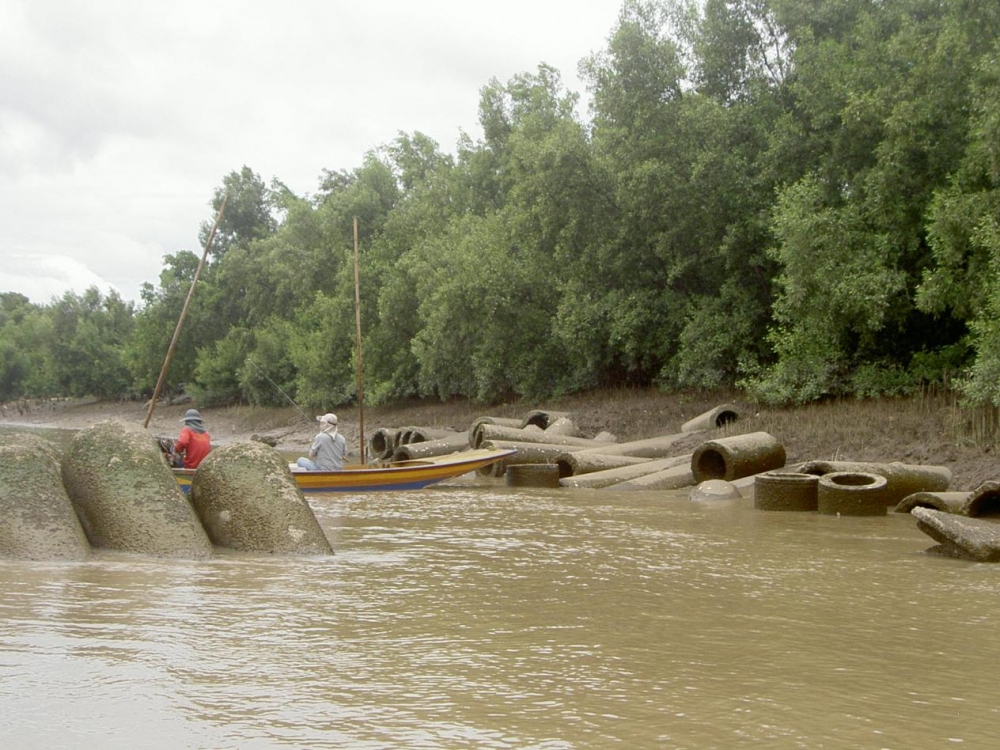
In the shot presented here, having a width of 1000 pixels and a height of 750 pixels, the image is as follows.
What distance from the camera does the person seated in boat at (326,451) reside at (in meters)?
17.0

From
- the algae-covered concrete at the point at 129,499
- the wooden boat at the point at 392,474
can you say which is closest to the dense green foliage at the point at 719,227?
the wooden boat at the point at 392,474

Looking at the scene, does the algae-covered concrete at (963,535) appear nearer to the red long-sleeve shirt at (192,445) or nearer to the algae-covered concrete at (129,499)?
the algae-covered concrete at (129,499)

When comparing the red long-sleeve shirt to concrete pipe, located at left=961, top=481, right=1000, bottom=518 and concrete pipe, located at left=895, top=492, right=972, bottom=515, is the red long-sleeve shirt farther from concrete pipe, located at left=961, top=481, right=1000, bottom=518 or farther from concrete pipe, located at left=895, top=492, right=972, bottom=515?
concrete pipe, located at left=961, top=481, right=1000, bottom=518

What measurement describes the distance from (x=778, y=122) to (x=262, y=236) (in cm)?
5081

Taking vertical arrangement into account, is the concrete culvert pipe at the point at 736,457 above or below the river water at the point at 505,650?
above

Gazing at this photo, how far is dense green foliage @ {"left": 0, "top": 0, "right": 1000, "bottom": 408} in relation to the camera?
21.5 metres

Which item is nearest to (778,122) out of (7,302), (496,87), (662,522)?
(662,522)

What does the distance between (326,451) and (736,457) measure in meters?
7.02

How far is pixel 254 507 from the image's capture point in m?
9.80

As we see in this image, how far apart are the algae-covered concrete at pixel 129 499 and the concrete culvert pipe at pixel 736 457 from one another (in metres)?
10.5

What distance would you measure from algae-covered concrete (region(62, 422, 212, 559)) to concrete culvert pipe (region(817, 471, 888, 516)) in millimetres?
8793

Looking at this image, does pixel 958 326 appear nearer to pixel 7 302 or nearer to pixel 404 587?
pixel 404 587

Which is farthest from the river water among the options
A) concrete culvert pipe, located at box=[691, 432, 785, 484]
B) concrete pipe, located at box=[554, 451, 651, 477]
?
concrete pipe, located at box=[554, 451, 651, 477]

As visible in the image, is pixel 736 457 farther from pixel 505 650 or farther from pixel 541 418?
pixel 505 650
